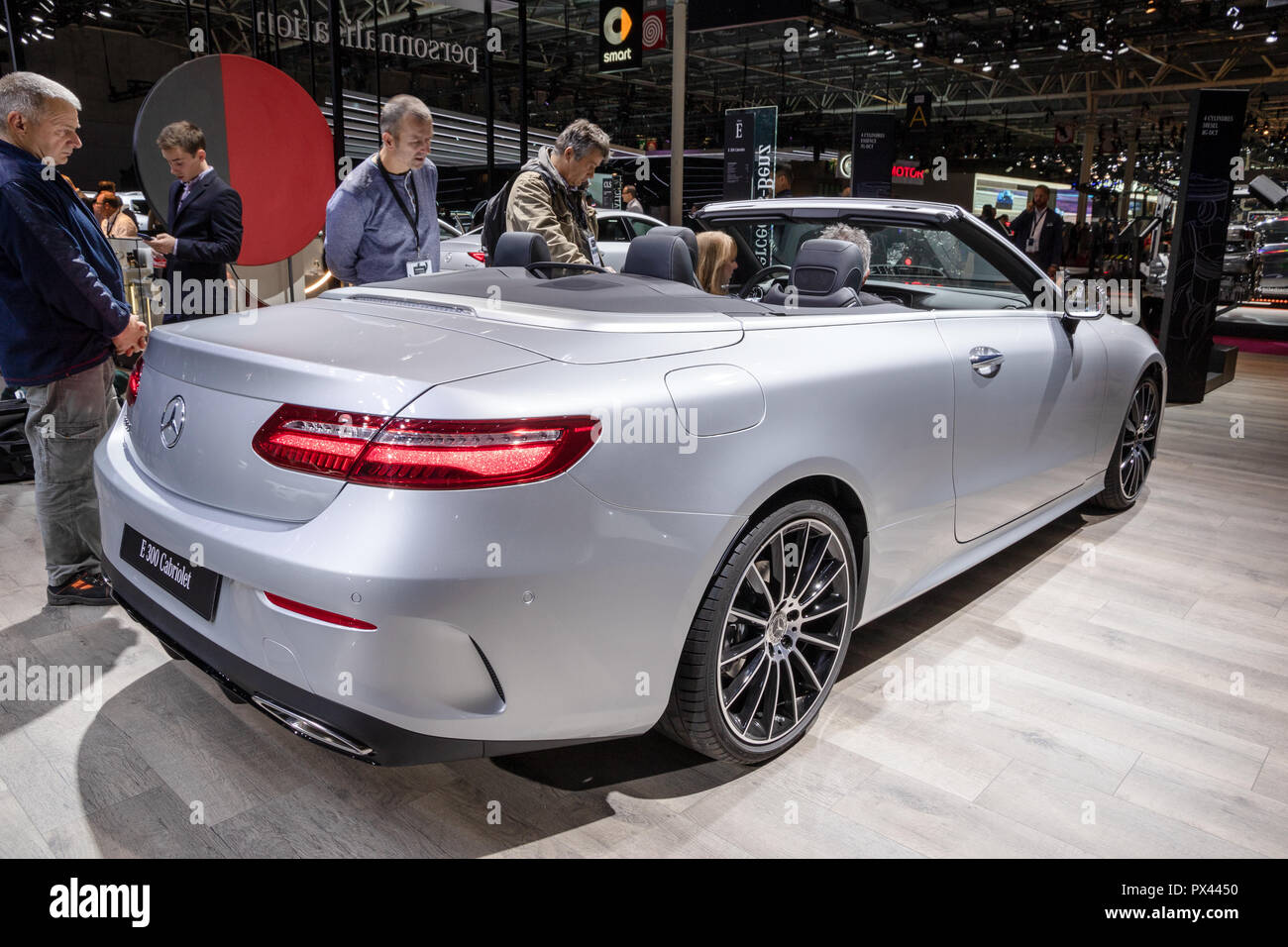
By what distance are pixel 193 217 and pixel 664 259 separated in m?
2.58

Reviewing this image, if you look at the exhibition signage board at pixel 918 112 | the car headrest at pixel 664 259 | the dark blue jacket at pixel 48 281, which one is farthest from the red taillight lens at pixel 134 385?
the exhibition signage board at pixel 918 112

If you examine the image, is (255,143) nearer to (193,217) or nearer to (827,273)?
(193,217)

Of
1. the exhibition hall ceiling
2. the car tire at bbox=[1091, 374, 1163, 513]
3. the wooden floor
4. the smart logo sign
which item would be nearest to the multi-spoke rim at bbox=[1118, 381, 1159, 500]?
the car tire at bbox=[1091, 374, 1163, 513]

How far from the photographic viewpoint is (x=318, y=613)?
4.75 ft

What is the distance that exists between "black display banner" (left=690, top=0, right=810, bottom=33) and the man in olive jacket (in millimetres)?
5140

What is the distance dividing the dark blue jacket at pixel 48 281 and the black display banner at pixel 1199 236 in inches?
289

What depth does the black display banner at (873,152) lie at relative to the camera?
36.0 feet

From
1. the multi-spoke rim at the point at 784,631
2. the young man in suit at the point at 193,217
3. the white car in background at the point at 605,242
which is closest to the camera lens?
the multi-spoke rim at the point at 784,631

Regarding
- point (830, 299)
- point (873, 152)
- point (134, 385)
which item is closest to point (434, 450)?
point (134, 385)

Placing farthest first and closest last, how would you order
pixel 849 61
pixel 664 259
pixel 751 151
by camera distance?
pixel 849 61 < pixel 751 151 < pixel 664 259

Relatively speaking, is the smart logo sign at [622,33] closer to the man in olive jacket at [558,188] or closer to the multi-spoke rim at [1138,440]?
the man in olive jacket at [558,188]

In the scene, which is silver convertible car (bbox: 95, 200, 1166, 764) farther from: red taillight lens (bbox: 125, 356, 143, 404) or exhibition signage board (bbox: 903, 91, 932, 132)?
exhibition signage board (bbox: 903, 91, 932, 132)

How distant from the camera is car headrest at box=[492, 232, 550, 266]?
258 cm
